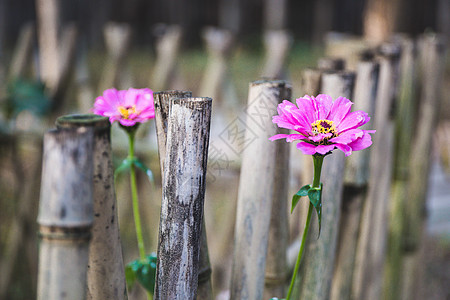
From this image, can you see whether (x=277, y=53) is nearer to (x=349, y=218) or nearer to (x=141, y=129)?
(x=141, y=129)

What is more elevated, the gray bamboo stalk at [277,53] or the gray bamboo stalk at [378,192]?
the gray bamboo stalk at [277,53]

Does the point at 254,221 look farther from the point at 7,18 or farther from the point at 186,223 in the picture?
the point at 7,18

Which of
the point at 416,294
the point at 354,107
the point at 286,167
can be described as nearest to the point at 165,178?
the point at 286,167

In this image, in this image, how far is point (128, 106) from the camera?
710mm

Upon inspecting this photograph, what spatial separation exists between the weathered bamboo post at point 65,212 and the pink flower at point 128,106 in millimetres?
192

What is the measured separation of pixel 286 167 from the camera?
2.74ft

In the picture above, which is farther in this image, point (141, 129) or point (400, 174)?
point (141, 129)

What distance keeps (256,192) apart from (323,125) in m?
0.21

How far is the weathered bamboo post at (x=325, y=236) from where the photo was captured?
2.75 ft

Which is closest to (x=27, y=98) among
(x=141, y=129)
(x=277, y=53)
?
(x=141, y=129)

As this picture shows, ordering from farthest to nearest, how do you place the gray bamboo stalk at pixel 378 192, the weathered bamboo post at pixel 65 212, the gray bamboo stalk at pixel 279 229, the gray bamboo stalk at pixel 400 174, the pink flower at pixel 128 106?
the gray bamboo stalk at pixel 400 174, the gray bamboo stalk at pixel 378 192, the gray bamboo stalk at pixel 279 229, the pink flower at pixel 128 106, the weathered bamboo post at pixel 65 212

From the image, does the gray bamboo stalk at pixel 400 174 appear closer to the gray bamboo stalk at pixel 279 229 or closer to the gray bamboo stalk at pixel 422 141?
the gray bamboo stalk at pixel 422 141

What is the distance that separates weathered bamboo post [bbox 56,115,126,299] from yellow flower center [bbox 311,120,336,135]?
25cm

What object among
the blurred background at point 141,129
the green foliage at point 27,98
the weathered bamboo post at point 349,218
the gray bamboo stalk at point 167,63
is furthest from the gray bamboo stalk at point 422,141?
the green foliage at point 27,98
